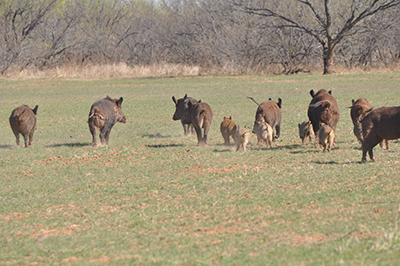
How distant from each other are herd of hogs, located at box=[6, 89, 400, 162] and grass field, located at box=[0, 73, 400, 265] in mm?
385

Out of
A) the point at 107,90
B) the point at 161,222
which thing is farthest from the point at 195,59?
the point at 161,222

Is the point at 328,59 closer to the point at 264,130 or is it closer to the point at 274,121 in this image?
the point at 274,121

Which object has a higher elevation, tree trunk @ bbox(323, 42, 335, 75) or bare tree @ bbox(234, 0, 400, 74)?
bare tree @ bbox(234, 0, 400, 74)

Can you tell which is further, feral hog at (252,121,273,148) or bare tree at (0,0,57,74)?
bare tree at (0,0,57,74)

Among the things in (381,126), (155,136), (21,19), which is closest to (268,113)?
(381,126)

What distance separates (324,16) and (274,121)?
1369 inches

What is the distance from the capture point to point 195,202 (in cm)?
813

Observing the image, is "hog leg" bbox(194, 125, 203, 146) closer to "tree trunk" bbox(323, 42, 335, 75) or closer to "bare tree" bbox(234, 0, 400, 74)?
"bare tree" bbox(234, 0, 400, 74)

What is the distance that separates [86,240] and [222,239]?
1598mm

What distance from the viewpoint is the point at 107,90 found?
32688 millimetres

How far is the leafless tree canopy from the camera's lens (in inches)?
1624

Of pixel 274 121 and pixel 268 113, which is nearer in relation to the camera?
pixel 268 113

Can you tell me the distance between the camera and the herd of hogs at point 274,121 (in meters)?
9.95

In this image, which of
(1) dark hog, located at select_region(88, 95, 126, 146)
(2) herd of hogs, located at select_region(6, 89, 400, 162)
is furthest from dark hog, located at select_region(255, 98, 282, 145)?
(1) dark hog, located at select_region(88, 95, 126, 146)
